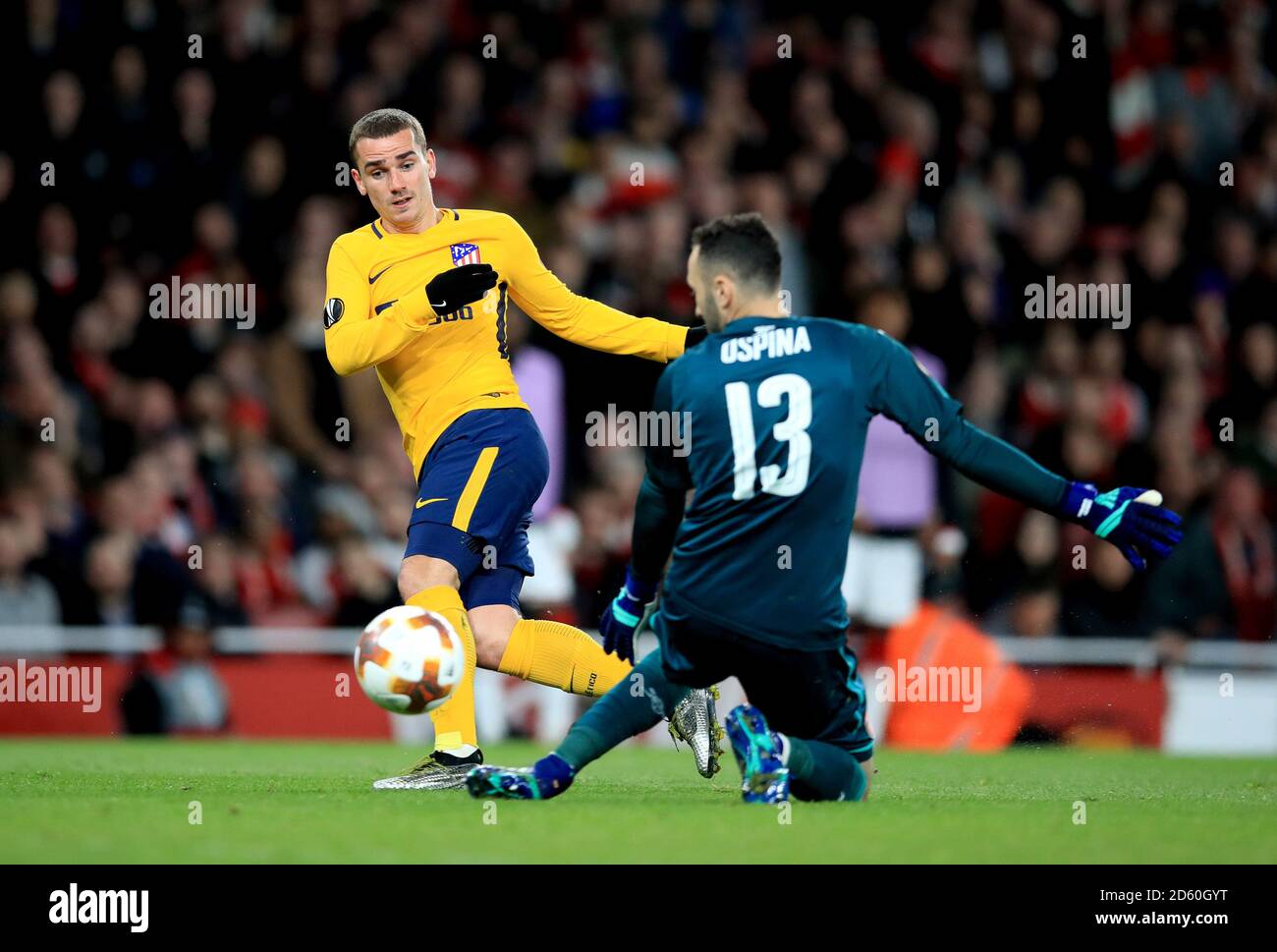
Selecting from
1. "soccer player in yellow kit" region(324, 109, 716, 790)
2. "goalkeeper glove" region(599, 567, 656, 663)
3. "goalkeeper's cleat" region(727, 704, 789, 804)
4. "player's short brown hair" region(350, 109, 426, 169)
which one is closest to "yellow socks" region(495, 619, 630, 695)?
"soccer player in yellow kit" region(324, 109, 716, 790)

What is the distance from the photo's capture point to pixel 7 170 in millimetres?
12727

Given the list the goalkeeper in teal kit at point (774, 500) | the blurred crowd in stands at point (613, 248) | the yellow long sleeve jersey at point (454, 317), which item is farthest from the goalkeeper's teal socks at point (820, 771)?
the blurred crowd in stands at point (613, 248)

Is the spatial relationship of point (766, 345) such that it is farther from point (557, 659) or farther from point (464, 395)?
point (557, 659)

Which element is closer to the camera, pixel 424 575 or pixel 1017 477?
pixel 1017 477

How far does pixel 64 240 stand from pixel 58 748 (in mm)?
4078

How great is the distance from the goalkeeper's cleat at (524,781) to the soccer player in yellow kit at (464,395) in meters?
0.80

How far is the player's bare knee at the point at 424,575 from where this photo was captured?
671cm

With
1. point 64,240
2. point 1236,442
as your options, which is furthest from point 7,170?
point 1236,442

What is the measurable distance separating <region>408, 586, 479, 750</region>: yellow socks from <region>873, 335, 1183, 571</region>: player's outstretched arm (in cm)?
169

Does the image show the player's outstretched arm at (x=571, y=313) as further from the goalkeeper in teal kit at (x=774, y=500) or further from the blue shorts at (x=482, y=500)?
the goalkeeper in teal kit at (x=774, y=500)

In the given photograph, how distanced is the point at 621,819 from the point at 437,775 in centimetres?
117

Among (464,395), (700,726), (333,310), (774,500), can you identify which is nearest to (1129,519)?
(774,500)

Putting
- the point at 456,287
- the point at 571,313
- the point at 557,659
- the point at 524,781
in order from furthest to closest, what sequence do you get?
1. the point at 571,313
2. the point at 557,659
3. the point at 456,287
4. the point at 524,781

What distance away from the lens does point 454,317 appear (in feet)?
Answer: 23.2
